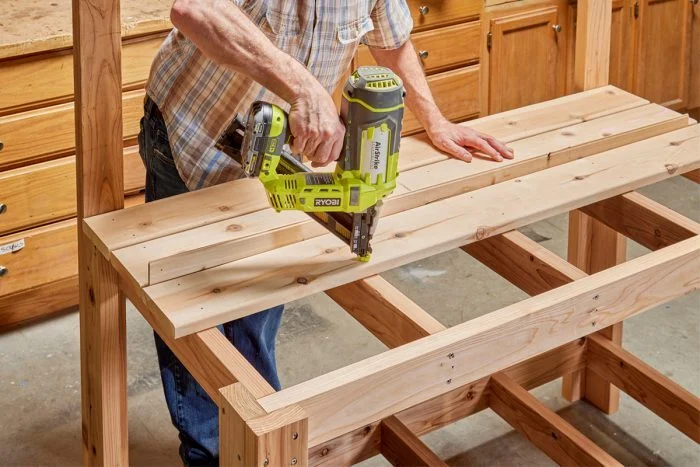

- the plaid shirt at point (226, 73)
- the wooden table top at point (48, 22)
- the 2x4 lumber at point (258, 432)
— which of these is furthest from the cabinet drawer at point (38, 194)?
the 2x4 lumber at point (258, 432)

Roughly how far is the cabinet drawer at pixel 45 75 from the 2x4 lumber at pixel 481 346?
1.68m

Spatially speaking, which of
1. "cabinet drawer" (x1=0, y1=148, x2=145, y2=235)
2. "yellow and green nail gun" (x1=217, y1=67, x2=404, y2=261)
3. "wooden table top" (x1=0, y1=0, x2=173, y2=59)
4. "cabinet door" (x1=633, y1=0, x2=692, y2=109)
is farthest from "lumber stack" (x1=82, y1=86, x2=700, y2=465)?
"cabinet door" (x1=633, y1=0, x2=692, y2=109)

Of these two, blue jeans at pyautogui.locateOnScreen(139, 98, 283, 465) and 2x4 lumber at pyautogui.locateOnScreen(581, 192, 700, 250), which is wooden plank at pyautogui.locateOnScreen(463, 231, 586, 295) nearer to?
2x4 lumber at pyautogui.locateOnScreen(581, 192, 700, 250)

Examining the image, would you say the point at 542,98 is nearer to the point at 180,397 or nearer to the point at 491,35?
the point at 491,35

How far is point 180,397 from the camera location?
2.47 meters

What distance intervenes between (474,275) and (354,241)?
1852mm

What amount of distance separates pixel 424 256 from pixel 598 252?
1086 mm

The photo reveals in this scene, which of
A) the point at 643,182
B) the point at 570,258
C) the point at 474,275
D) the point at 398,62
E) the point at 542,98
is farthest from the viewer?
the point at 542,98

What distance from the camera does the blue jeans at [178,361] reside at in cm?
234

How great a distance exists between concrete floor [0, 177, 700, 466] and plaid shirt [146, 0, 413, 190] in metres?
1.02

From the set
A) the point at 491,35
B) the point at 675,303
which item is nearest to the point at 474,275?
the point at 675,303

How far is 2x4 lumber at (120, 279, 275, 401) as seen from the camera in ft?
5.83

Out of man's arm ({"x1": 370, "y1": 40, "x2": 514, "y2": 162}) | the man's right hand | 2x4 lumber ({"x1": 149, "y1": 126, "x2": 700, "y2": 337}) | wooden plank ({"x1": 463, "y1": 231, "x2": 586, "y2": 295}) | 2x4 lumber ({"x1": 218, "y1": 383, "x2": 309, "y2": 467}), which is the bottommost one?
wooden plank ({"x1": 463, "y1": 231, "x2": 586, "y2": 295})

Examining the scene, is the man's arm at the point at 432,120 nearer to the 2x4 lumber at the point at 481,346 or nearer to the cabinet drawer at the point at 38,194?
the 2x4 lumber at the point at 481,346
